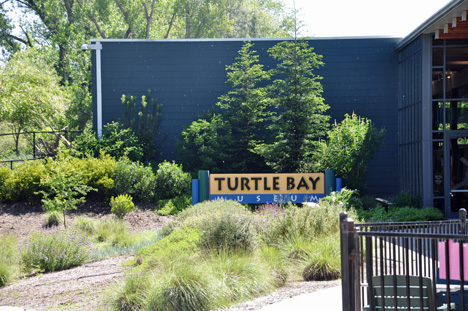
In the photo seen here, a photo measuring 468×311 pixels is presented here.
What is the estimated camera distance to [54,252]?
11477 mm

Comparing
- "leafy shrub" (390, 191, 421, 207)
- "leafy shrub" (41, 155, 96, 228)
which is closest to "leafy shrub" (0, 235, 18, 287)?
"leafy shrub" (41, 155, 96, 228)

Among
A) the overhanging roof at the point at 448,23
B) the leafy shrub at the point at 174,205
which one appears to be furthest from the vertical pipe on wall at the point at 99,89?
the overhanging roof at the point at 448,23

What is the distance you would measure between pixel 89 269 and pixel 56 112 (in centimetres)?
1625

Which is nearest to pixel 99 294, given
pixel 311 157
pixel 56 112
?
pixel 311 157

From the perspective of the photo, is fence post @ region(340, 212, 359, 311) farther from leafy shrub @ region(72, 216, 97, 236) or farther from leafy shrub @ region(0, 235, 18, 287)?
leafy shrub @ region(72, 216, 97, 236)

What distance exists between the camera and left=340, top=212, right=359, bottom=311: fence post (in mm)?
4434

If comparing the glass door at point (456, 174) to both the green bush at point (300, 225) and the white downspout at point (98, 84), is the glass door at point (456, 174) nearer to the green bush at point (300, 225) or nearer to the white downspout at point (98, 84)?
the green bush at point (300, 225)

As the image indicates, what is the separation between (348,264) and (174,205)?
15.0 meters

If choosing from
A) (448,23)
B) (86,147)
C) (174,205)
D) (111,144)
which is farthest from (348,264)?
(86,147)

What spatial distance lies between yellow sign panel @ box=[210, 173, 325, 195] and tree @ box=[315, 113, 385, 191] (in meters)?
1.59

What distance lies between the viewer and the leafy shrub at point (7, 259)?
1052 centimetres

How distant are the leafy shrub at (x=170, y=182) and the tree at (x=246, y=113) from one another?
6.19ft

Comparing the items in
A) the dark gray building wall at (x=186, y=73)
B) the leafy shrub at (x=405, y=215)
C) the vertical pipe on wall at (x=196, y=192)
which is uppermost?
the dark gray building wall at (x=186, y=73)

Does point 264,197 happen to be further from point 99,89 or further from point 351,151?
point 99,89
